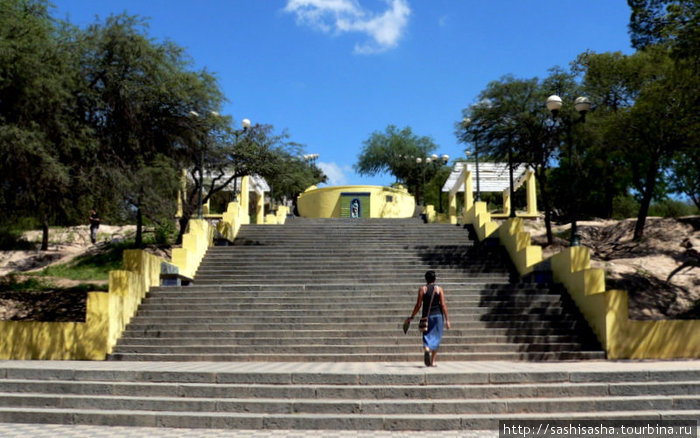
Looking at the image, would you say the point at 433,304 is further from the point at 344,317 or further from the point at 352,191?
the point at 352,191

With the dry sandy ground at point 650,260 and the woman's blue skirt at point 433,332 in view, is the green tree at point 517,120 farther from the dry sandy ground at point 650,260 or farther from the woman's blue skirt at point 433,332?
the woman's blue skirt at point 433,332

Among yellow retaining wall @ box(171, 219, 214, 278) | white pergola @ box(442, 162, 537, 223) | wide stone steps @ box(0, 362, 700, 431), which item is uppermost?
white pergola @ box(442, 162, 537, 223)

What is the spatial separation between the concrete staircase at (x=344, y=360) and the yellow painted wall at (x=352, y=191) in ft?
48.3

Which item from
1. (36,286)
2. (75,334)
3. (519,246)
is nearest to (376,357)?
(75,334)

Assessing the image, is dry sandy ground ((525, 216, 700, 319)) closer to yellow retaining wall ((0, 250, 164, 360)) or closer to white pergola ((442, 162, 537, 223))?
white pergola ((442, 162, 537, 223))

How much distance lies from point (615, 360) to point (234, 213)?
46.5ft

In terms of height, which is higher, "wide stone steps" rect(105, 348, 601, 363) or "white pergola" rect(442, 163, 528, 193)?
"white pergola" rect(442, 163, 528, 193)

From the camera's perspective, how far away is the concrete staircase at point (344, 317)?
10711mm

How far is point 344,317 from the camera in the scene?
39.3 ft

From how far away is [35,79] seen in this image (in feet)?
42.3

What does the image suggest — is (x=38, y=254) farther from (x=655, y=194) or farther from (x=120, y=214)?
(x=655, y=194)

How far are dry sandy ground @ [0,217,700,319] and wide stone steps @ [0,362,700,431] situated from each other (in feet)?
26.1

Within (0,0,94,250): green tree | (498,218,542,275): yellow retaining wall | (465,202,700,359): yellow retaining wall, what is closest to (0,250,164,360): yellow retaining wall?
(0,0,94,250): green tree

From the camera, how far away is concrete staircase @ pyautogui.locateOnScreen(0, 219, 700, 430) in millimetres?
6871
